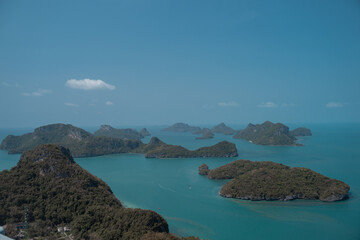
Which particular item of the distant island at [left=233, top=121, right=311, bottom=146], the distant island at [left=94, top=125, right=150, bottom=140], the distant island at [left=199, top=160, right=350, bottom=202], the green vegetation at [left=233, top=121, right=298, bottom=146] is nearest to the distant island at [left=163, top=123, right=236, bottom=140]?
the distant island at [left=233, top=121, right=311, bottom=146]

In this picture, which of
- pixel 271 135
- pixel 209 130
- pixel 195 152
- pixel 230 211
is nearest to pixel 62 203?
pixel 230 211

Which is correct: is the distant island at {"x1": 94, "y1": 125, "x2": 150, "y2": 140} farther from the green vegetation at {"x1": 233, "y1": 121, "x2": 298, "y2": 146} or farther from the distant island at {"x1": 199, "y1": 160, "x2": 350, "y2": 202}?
the distant island at {"x1": 199, "y1": 160, "x2": 350, "y2": 202}

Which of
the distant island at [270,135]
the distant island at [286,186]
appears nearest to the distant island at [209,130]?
the distant island at [270,135]

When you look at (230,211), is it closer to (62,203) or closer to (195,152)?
(62,203)

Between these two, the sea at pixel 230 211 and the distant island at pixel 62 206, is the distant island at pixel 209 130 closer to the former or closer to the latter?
the sea at pixel 230 211

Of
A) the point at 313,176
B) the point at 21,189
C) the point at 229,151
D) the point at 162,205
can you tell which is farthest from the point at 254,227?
the point at 229,151

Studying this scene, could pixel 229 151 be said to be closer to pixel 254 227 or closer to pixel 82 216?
pixel 254 227
